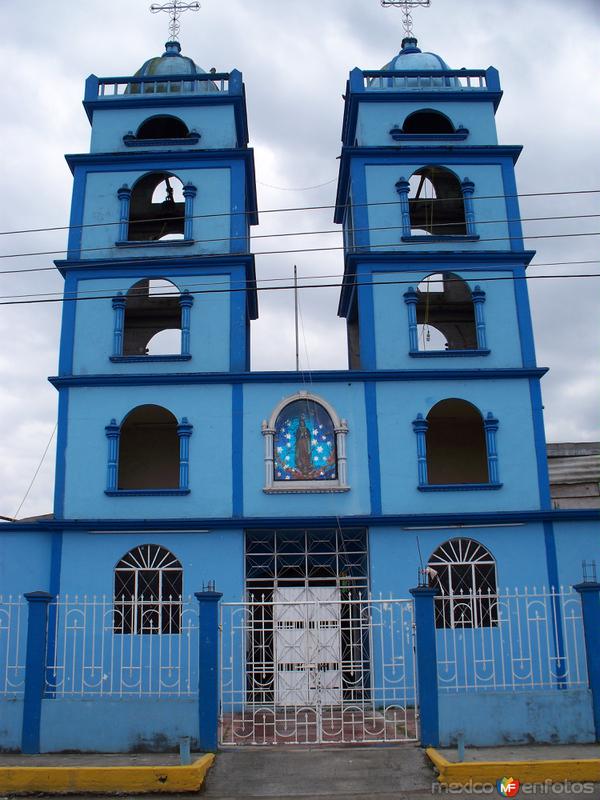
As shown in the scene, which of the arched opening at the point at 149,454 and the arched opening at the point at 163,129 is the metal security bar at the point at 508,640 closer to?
the arched opening at the point at 149,454

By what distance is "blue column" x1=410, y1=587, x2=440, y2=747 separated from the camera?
12.0 meters

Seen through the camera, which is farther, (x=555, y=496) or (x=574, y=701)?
(x=555, y=496)

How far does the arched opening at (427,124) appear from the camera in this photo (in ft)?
69.4

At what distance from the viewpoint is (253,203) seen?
22.4 meters

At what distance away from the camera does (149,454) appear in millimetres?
20703

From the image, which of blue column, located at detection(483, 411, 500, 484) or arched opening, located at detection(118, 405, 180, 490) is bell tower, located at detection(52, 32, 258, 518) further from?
blue column, located at detection(483, 411, 500, 484)

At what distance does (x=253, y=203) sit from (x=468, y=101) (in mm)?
5837

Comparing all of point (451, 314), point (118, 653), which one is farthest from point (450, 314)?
point (118, 653)

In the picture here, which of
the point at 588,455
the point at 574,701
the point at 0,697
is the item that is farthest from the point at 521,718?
the point at 588,455

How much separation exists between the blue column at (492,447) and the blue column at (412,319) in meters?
2.07

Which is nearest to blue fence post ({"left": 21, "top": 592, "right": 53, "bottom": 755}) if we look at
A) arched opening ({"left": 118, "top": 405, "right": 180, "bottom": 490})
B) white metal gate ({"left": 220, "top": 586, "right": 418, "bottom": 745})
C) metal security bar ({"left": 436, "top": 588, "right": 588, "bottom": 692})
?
white metal gate ({"left": 220, "top": 586, "right": 418, "bottom": 745})

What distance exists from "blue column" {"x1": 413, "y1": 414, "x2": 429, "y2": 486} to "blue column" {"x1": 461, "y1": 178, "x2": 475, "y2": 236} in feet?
15.1

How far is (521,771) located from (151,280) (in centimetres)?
1248

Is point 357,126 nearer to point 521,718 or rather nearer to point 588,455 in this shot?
point 588,455
